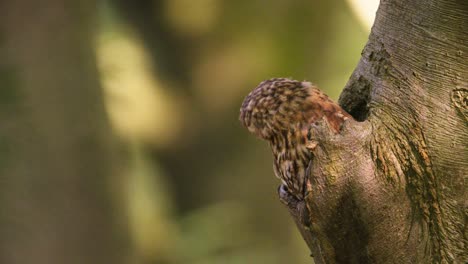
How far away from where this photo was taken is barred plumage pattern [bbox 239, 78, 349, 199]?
1674 mm

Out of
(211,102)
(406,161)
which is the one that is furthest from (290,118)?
(211,102)

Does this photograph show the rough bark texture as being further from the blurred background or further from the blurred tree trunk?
the blurred background

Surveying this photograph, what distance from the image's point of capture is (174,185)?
4391 mm

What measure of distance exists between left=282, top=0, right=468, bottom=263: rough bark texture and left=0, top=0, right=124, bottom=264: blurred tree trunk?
1.10 m

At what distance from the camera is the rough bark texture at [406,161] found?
1522mm

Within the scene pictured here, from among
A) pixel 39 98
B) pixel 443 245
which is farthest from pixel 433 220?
pixel 39 98

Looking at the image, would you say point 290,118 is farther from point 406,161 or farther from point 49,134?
point 49,134

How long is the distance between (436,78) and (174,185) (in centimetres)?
294

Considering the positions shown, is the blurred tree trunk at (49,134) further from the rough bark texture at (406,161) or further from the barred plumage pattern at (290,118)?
the rough bark texture at (406,161)

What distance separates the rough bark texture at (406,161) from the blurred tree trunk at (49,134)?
1.10 m

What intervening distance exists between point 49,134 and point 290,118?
1.07m

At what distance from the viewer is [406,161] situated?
1.60 metres

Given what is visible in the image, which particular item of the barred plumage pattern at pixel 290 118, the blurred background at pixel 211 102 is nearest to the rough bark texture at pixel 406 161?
the barred plumage pattern at pixel 290 118

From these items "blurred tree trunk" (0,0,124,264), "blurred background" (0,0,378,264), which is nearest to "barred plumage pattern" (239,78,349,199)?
"blurred tree trunk" (0,0,124,264)
